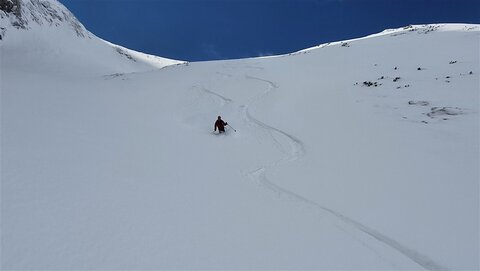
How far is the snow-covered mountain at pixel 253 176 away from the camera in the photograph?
6.69 meters

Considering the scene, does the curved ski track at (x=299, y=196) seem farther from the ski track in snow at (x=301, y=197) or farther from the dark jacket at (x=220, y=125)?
the dark jacket at (x=220, y=125)

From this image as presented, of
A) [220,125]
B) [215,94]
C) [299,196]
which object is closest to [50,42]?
[215,94]

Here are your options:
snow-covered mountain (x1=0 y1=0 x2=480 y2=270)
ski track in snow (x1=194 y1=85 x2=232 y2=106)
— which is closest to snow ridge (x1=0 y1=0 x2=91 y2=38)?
snow-covered mountain (x1=0 y1=0 x2=480 y2=270)

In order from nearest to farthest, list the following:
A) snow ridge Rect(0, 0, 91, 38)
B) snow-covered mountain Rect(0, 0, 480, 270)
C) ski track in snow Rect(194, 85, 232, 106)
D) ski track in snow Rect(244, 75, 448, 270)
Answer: snow-covered mountain Rect(0, 0, 480, 270), ski track in snow Rect(244, 75, 448, 270), ski track in snow Rect(194, 85, 232, 106), snow ridge Rect(0, 0, 91, 38)

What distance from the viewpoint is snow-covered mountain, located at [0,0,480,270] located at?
21.9ft

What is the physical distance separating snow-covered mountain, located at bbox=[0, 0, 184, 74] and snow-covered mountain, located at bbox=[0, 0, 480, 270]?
1670 cm

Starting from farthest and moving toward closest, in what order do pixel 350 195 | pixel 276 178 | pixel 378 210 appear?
pixel 276 178
pixel 350 195
pixel 378 210

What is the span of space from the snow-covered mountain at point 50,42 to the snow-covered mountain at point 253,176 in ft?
54.8

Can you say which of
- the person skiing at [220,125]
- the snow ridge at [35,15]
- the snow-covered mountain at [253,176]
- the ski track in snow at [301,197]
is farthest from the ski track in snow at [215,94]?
the snow ridge at [35,15]

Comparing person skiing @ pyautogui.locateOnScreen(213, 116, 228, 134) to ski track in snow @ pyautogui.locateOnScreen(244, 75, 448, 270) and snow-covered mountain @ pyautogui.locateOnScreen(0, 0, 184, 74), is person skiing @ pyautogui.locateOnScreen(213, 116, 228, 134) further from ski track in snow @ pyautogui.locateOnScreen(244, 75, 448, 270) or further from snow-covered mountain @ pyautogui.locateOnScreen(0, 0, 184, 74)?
snow-covered mountain @ pyautogui.locateOnScreen(0, 0, 184, 74)

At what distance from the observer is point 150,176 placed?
1036 cm

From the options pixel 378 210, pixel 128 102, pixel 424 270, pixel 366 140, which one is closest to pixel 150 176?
pixel 378 210

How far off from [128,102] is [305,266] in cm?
2021

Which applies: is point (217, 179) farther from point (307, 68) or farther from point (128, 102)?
point (307, 68)
